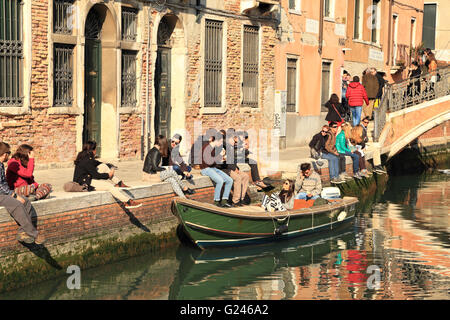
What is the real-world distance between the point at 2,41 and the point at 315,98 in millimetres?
12901

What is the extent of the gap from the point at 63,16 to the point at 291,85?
9.99 m

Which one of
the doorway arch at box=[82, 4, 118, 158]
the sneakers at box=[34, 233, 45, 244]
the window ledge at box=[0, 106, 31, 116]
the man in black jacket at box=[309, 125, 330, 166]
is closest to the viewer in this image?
the sneakers at box=[34, 233, 45, 244]

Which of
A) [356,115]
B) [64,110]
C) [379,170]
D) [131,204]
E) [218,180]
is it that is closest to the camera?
[131,204]

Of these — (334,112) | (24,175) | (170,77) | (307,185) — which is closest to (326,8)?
(334,112)

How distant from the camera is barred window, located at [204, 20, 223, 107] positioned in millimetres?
21062

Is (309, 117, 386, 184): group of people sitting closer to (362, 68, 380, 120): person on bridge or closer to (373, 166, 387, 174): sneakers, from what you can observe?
(373, 166, 387, 174): sneakers

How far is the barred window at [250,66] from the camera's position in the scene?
894 inches

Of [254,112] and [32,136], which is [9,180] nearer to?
[32,136]

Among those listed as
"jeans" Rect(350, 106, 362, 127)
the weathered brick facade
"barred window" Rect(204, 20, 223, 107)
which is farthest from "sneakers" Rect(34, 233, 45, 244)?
"jeans" Rect(350, 106, 362, 127)

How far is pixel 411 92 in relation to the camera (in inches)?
997

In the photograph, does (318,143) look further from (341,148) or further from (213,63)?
(213,63)

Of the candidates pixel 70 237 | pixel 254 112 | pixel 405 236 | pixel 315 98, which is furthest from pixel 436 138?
pixel 70 237

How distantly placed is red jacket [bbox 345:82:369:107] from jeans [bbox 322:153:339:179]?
311 cm

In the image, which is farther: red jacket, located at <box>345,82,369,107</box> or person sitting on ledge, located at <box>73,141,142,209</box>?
red jacket, located at <box>345,82,369,107</box>
